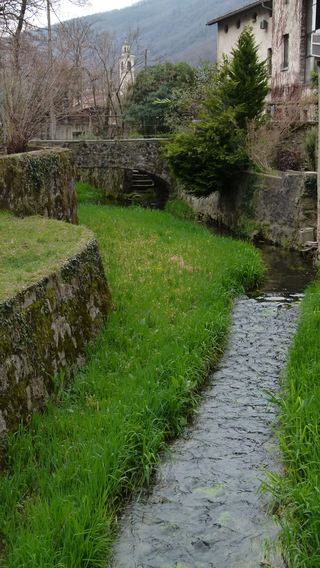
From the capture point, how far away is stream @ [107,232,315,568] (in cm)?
434

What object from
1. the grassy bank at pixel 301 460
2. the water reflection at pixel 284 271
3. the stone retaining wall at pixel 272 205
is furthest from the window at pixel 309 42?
the grassy bank at pixel 301 460

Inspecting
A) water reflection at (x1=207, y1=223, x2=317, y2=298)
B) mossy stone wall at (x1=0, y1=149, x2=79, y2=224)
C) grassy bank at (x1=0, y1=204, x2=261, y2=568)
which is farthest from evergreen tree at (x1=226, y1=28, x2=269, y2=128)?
grassy bank at (x1=0, y1=204, x2=261, y2=568)

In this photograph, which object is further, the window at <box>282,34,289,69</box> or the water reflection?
the window at <box>282,34,289,69</box>

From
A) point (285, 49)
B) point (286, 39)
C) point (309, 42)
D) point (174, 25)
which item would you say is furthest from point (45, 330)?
point (174, 25)

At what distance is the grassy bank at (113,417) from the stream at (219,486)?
197 millimetres

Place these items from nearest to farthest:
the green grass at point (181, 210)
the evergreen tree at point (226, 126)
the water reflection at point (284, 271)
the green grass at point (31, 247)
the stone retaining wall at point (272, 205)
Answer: the green grass at point (31, 247) → the water reflection at point (284, 271) → the stone retaining wall at point (272, 205) → the evergreen tree at point (226, 126) → the green grass at point (181, 210)

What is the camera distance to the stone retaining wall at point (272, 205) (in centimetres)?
1468

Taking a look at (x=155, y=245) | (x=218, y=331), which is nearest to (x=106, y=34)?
(x=155, y=245)

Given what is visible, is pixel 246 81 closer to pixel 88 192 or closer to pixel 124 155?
pixel 124 155

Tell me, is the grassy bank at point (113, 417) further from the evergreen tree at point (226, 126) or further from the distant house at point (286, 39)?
the distant house at point (286, 39)

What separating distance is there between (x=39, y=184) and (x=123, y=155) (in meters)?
13.7

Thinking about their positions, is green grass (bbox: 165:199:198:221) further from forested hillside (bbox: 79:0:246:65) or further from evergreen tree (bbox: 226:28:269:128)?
forested hillside (bbox: 79:0:246:65)

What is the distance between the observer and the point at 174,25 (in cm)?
13000

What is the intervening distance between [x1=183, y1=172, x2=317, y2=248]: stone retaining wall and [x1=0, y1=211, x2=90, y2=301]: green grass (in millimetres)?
7383
